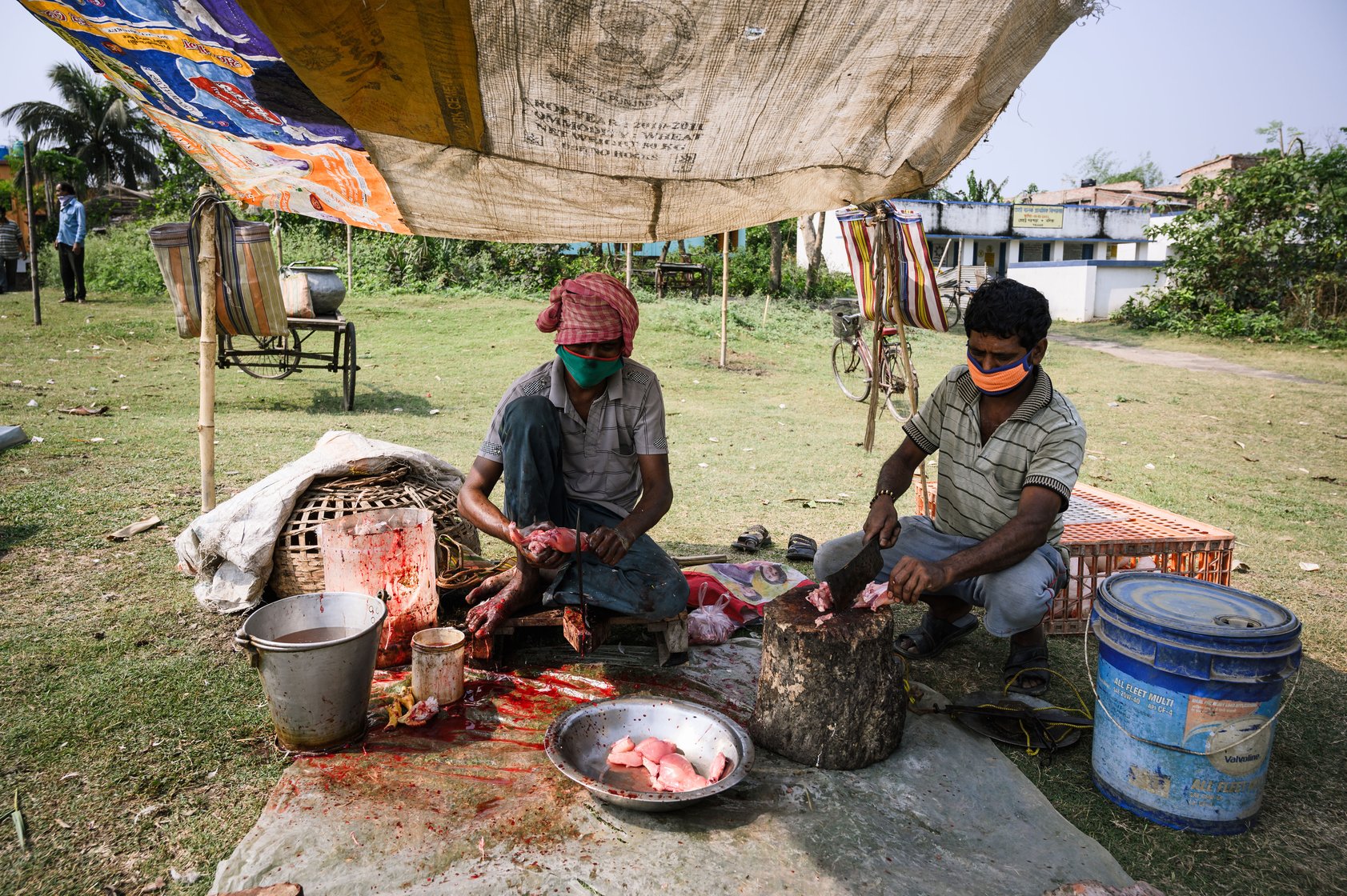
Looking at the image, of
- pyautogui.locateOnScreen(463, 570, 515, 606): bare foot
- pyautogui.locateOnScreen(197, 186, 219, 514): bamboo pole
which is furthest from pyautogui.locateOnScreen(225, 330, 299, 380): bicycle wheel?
Result: pyautogui.locateOnScreen(463, 570, 515, 606): bare foot

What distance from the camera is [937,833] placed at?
2.27m

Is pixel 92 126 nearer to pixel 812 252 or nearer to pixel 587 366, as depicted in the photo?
pixel 812 252

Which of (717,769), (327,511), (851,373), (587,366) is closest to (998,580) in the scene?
(717,769)

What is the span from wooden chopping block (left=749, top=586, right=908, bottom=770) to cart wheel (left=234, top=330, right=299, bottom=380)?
429 cm

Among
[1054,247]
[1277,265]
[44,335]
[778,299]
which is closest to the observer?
[44,335]

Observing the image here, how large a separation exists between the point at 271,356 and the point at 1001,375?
791cm

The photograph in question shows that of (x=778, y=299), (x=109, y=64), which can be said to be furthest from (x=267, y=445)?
(x=778, y=299)

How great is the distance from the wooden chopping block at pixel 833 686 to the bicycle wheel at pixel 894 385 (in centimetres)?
586

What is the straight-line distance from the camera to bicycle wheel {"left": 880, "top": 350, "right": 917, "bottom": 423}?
900 centimetres

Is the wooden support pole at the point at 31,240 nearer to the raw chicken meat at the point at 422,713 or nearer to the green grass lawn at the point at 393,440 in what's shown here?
the green grass lawn at the point at 393,440

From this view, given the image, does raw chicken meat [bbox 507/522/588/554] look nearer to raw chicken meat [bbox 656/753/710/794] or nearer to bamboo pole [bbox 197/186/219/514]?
raw chicken meat [bbox 656/753/710/794]

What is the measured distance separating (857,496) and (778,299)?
1431 cm

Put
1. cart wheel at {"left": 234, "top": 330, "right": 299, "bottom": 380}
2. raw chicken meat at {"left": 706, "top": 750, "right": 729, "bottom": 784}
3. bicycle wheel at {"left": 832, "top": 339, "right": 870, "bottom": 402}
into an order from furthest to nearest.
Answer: bicycle wheel at {"left": 832, "top": 339, "right": 870, "bottom": 402} < cart wheel at {"left": 234, "top": 330, "right": 299, "bottom": 380} < raw chicken meat at {"left": 706, "top": 750, "right": 729, "bottom": 784}

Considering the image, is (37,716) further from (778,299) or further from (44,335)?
(778,299)
